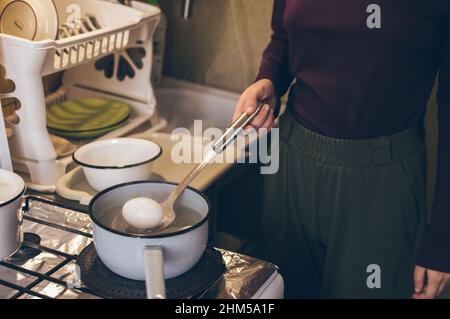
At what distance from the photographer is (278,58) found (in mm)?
1436

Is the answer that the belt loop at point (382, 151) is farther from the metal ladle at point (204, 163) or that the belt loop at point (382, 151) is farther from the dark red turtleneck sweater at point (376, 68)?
the metal ladle at point (204, 163)

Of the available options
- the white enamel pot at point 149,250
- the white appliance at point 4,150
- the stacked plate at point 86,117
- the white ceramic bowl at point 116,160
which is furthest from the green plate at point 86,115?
the white enamel pot at point 149,250

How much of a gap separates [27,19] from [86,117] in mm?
336

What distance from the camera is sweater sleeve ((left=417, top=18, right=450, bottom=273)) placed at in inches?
47.6

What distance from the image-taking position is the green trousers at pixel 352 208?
1.28 m

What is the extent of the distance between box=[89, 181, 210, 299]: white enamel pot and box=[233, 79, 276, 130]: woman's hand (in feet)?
1.03

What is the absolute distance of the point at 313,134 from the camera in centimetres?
131

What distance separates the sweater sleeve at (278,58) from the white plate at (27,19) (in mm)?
454

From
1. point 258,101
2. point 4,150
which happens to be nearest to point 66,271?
point 4,150

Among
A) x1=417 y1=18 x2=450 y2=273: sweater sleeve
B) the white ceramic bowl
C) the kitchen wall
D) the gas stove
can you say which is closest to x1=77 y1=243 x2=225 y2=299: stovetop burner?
the gas stove

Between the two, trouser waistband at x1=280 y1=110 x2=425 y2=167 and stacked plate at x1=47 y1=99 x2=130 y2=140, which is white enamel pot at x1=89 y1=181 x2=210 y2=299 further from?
stacked plate at x1=47 y1=99 x2=130 y2=140

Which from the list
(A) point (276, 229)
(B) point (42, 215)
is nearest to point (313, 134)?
(A) point (276, 229)

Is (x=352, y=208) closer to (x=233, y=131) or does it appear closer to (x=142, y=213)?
(x=233, y=131)

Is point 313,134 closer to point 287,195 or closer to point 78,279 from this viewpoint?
point 287,195
